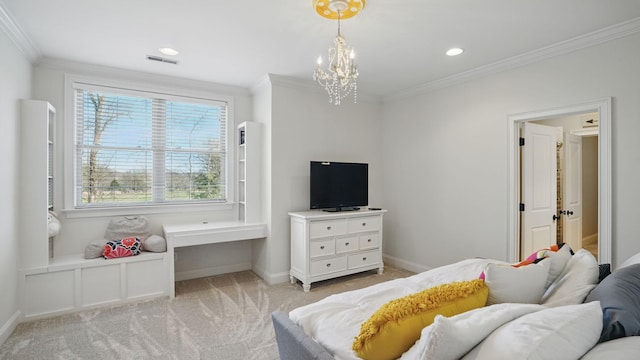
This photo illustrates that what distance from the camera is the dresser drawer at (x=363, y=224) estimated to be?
4.10 m

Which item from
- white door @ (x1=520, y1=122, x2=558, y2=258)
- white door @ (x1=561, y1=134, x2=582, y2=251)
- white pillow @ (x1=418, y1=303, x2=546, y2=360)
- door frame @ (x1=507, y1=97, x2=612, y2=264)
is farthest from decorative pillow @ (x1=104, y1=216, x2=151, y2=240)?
white door @ (x1=561, y1=134, x2=582, y2=251)

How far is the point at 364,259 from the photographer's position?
4219mm

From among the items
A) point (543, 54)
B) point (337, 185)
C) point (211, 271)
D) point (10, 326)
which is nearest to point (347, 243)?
point (337, 185)

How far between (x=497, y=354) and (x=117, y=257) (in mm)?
3608

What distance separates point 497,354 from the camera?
94 centimetres

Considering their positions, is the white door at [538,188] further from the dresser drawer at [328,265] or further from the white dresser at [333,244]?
the dresser drawer at [328,265]

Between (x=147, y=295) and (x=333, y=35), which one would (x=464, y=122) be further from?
(x=147, y=295)

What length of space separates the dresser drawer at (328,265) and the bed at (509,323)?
201 centimetres

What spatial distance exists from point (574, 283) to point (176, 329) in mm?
2920

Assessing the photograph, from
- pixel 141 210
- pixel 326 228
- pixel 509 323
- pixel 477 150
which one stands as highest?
pixel 477 150

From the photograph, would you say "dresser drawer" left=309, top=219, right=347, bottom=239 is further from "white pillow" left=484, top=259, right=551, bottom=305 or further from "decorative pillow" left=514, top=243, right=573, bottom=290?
"white pillow" left=484, top=259, right=551, bottom=305

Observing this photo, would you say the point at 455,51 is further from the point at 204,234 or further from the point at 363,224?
the point at 204,234

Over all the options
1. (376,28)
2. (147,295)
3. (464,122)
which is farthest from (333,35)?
(147,295)

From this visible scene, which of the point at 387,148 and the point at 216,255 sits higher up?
the point at 387,148
